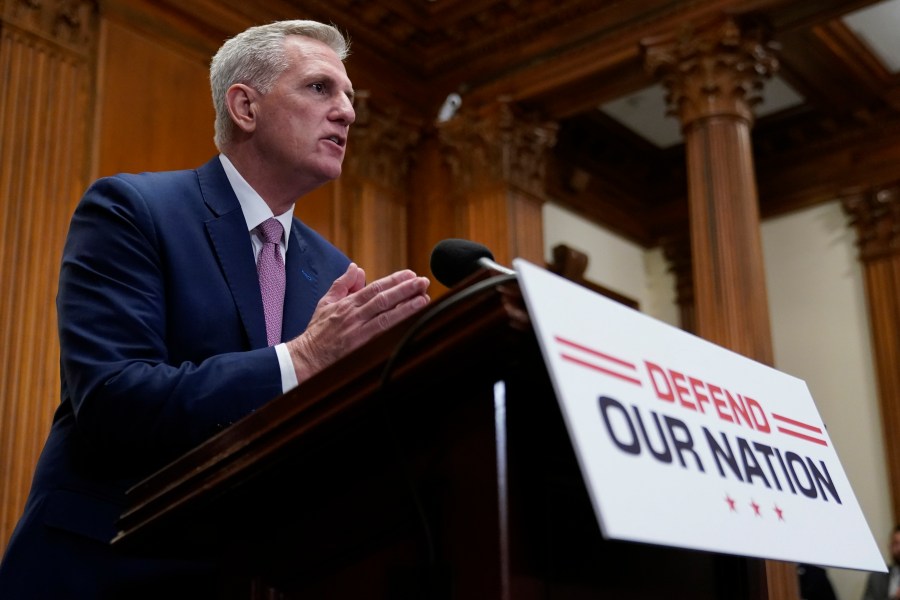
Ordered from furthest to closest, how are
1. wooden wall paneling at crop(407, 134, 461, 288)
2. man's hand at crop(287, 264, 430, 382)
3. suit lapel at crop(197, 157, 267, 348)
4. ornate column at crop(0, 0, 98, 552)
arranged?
wooden wall paneling at crop(407, 134, 461, 288)
ornate column at crop(0, 0, 98, 552)
suit lapel at crop(197, 157, 267, 348)
man's hand at crop(287, 264, 430, 382)

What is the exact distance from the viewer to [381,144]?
24.7 feet

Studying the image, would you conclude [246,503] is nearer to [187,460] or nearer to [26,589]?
[187,460]

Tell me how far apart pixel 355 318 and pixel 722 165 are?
536 centimetres

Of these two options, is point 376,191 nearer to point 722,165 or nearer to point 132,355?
point 722,165

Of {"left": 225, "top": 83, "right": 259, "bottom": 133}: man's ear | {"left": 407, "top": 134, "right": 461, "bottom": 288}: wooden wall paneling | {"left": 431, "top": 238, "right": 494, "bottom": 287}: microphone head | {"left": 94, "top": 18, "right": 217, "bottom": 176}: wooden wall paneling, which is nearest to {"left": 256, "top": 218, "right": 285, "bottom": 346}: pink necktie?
{"left": 225, "top": 83, "right": 259, "bottom": 133}: man's ear

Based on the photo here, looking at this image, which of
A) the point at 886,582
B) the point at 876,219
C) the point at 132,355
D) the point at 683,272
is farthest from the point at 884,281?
the point at 132,355

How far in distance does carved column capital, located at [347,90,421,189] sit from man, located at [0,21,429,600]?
536 cm

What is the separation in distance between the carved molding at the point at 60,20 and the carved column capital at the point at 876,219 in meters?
6.04

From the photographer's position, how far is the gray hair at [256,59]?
6.46 ft

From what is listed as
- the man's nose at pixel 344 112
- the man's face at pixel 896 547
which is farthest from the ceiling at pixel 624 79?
the man's nose at pixel 344 112

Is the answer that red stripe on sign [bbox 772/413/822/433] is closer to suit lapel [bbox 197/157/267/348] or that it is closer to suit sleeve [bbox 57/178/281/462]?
suit sleeve [bbox 57/178/281/462]

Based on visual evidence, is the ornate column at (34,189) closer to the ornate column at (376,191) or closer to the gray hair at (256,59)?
the ornate column at (376,191)

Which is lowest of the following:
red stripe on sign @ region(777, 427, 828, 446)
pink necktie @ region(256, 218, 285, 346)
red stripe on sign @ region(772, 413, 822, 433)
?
red stripe on sign @ region(777, 427, 828, 446)

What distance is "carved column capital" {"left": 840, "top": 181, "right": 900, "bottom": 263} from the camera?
843cm
